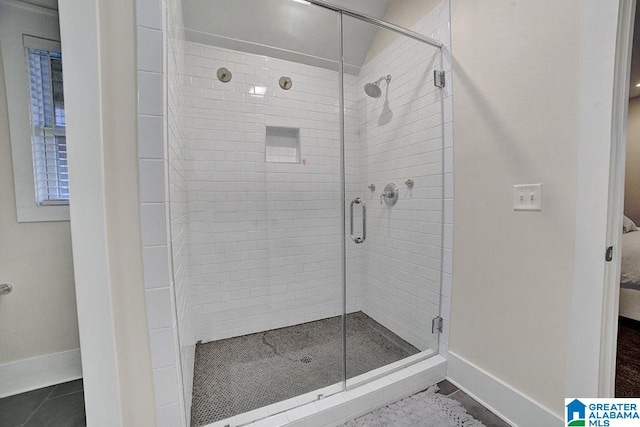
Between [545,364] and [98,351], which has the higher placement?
[98,351]

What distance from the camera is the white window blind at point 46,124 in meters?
1.42

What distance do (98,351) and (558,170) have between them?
1.97m

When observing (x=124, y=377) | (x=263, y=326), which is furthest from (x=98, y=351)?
(x=263, y=326)

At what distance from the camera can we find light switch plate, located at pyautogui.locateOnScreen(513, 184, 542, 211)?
1177 millimetres

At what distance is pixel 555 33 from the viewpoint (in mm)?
1103

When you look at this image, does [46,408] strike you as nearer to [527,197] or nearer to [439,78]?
[527,197]

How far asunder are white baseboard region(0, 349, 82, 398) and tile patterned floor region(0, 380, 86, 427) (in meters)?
0.04

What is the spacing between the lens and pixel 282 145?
2.24 metres

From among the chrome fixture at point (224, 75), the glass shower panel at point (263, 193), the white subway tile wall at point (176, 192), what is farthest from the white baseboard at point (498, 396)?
the chrome fixture at point (224, 75)

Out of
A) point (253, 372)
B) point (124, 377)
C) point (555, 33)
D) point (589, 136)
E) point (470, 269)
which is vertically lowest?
point (253, 372)

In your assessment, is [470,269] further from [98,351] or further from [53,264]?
[53,264]

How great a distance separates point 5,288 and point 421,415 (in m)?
2.36

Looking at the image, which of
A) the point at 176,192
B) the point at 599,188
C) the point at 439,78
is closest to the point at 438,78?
the point at 439,78

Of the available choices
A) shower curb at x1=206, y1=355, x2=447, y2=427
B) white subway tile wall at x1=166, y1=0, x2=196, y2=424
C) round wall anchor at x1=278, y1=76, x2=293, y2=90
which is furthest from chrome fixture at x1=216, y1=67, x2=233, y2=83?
shower curb at x1=206, y1=355, x2=447, y2=427
